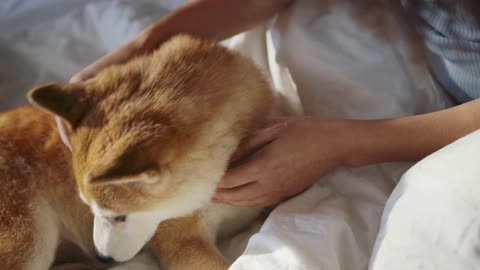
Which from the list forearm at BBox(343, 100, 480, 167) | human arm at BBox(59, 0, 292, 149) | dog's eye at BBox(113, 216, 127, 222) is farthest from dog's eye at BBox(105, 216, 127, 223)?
forearm at BBox(343, 100, 480, 167)

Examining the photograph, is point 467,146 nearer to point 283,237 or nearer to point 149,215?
point 283,237

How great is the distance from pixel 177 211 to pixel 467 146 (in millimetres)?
512

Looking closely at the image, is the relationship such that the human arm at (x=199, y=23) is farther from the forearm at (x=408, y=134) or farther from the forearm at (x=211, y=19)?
the forearm at (x=408, y=134)

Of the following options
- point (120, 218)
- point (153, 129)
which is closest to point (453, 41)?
point (153, 129)

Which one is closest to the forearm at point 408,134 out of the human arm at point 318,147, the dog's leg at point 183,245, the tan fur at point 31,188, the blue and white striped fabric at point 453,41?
the human arm at point 318,147

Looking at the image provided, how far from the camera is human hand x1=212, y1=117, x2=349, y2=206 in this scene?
917 mm

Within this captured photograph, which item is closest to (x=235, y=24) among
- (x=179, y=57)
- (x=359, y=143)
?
(x=179, y=57)

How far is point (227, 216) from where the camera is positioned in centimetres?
104

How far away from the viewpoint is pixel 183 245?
3.35 ft

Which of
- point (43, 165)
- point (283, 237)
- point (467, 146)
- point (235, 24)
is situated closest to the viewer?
point (467, 146)

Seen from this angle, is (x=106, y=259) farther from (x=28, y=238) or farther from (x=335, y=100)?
(x=335, y=100)

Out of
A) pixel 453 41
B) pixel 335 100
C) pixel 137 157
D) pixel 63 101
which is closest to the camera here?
pixel 137 157

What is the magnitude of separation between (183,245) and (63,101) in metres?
0.38

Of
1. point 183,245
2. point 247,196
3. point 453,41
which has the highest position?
point 453,41
